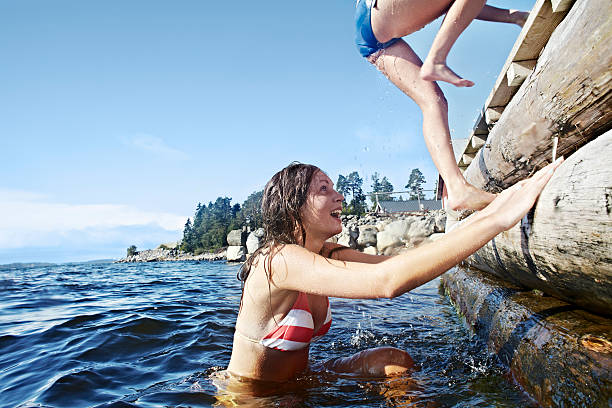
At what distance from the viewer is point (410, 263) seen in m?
2.12

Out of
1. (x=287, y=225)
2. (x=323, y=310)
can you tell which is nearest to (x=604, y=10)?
(x=287, y=225)

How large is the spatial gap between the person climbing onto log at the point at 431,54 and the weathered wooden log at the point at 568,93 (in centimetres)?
47

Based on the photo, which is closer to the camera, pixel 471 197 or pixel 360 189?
pixel 471 197

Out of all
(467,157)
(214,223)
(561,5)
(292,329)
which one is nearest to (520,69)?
(561,5)

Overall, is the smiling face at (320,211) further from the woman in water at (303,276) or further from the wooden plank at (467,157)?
the wooden plank at (467,157)

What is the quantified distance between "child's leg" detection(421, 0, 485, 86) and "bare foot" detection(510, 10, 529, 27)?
2.16ft

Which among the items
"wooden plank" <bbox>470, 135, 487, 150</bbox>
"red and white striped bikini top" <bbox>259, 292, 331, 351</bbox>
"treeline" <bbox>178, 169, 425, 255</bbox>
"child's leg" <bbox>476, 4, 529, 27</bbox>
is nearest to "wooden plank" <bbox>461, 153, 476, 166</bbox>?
"wooden plank" <bbox>470, 135, 487, 150</bbox>

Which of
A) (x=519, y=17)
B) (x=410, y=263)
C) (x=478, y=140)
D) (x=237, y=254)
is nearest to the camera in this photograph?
(x=410, y=263)

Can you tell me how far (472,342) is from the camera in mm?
3447

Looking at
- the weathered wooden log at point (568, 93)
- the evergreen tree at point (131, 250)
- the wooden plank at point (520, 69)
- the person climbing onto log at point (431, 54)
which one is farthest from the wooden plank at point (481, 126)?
the evergreen tree at point (131, 250)

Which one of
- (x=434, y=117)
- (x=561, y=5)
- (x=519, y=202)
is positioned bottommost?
(x=519, y=202)

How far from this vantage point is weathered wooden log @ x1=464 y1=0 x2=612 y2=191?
1970 mm

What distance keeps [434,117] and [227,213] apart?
264 feet

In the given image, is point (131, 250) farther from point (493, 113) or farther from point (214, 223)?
point (493, 113)
